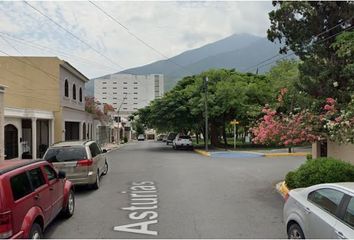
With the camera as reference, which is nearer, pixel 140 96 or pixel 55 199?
pixel 55 199

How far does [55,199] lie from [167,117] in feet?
107

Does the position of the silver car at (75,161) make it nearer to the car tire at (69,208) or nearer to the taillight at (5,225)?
the car tire at (69,208)

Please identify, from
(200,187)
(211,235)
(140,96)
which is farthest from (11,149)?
(140,96)

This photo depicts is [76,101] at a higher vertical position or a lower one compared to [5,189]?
higher

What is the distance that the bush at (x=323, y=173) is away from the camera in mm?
11336

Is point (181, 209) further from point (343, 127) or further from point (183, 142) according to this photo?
point (183, 142)

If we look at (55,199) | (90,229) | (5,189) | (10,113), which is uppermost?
(10,113)

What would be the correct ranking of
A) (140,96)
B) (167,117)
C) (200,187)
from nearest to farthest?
1. (200,187)
2. (167,117)
3. (140,96)

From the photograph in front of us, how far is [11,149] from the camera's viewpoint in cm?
2388

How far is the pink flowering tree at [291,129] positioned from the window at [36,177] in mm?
8101

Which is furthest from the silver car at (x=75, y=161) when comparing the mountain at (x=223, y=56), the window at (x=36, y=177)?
the mountain at (x=223, y=56)

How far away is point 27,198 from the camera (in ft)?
21.7

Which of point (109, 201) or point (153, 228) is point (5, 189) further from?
point (109, 201)

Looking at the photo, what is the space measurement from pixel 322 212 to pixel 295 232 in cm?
87
